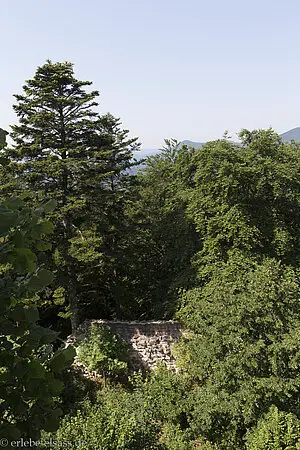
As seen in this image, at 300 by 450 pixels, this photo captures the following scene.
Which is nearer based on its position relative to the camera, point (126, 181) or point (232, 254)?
point (232, 254)

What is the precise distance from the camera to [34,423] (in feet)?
5.22

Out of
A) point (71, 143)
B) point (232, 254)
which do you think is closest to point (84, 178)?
point (71, 143)

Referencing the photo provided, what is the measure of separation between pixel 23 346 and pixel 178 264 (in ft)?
31.7

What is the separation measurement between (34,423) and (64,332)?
10729 mm

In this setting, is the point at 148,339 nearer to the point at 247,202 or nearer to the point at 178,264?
the point at 178,264

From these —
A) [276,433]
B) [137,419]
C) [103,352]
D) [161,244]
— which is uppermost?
[161,244]

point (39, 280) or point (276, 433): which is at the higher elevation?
point (39, 280)

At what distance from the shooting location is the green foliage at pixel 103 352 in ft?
30.2

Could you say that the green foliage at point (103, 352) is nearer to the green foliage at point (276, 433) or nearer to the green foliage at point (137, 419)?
the green foliage at point (137, 419)

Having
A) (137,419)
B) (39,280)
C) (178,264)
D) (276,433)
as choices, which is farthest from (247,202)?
(39,280)

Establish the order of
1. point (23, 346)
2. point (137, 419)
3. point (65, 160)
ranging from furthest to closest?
point (65, 160) < point (137, 419) < point (23, 346)

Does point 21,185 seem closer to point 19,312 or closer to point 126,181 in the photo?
point 126,181

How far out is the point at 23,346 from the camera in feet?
5.41

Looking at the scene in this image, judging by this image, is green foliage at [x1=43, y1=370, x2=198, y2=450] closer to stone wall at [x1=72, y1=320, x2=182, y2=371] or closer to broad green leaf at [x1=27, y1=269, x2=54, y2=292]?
stone wall at [x1=72, y1=320, x2=182, y2=371]
